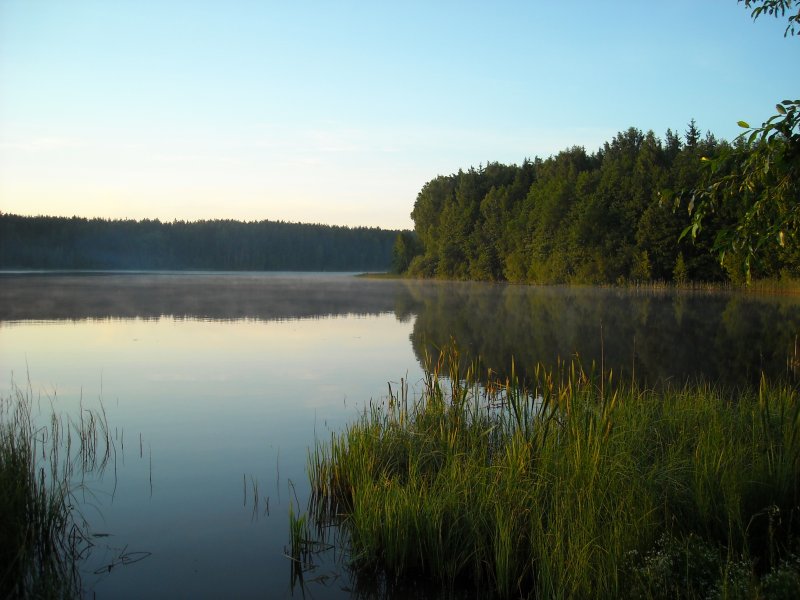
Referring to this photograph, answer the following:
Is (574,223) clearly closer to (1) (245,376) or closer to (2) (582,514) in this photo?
(1) (245,376)

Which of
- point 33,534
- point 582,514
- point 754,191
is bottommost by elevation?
point 33,534

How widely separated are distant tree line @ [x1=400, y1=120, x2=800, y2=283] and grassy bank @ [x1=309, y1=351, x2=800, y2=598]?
1202 inches

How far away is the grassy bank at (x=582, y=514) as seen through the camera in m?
4.98

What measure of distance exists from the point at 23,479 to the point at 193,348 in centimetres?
1577

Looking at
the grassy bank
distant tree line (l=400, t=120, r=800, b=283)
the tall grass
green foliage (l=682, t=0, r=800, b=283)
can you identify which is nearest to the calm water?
the tall grass

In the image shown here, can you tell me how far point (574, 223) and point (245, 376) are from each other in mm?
58163

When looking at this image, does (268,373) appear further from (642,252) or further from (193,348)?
(642,252)

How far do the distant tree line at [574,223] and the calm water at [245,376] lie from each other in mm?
13953

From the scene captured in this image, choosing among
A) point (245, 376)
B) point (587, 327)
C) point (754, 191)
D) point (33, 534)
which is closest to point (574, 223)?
point (587, 327)

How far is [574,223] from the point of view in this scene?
2749 inches

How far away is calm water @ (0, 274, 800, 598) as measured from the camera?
6.61 metres

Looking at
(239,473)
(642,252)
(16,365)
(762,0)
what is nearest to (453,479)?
(239,473)

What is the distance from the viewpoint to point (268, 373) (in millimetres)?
17109

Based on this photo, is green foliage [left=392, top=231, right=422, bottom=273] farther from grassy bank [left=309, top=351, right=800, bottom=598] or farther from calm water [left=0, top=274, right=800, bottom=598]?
grassy bank [left=309, top=351, right=800, bottom=598]
